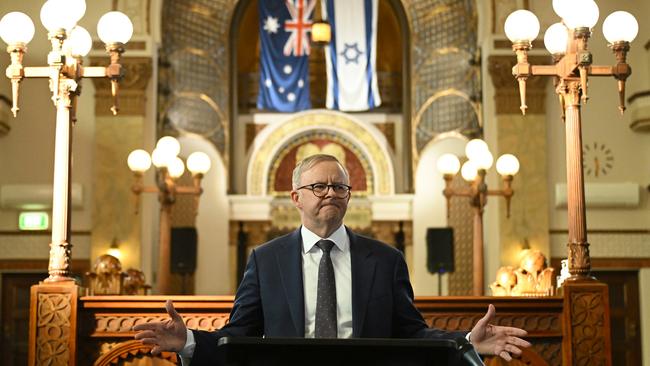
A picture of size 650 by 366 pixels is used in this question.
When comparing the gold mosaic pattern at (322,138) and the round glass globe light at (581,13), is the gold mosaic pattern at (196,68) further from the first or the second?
the round glass globe light at (581,13)

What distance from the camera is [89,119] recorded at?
15969 mm

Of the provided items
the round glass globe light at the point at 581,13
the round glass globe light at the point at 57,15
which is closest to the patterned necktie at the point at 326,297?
the round glass globe light at the point at 581,13

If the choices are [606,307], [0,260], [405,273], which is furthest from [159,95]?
[405,273]

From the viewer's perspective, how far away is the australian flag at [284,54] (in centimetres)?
1788

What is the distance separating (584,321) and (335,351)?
457cm

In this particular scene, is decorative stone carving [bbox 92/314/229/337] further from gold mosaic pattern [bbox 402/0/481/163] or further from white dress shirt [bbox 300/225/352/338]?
gold mosaic pattern [bbox 402/0/481/163]

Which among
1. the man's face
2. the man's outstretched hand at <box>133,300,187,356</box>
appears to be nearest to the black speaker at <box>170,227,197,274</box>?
the man's face

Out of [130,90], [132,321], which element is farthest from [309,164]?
[130,90]

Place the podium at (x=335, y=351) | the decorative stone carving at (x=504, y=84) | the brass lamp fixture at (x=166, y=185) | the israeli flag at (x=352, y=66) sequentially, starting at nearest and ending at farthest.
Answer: the podium at (x=335, y=351) → the brass lamp fixture at (x=166, y=185) → the decorative stone carving at (x=504, y=84) → the israeli flag at (x=352, y=66)

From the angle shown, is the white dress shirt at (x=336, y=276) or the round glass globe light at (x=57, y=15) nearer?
the white dress shirt at (x=336, y=276)

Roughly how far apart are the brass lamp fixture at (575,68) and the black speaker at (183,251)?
8.80 m

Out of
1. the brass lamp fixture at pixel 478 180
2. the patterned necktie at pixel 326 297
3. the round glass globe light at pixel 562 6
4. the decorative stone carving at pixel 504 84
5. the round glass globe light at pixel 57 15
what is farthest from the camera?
the decorative stone carving at pixel 504 84

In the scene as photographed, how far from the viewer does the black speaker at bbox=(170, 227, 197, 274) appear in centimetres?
1666

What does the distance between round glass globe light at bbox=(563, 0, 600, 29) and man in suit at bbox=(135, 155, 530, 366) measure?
414 centimetres
